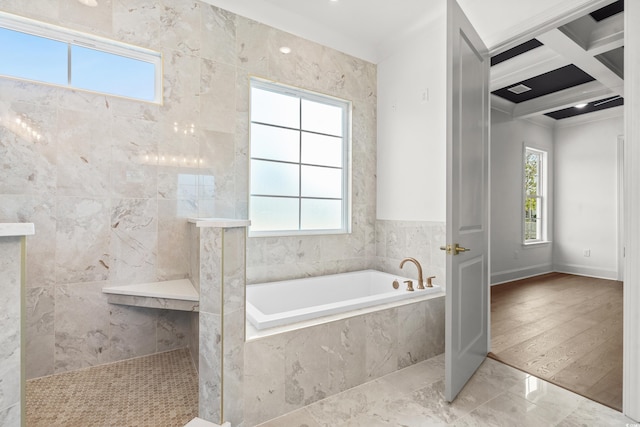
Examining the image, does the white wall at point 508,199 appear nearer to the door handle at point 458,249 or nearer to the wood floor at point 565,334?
the wood floor at point 565,334

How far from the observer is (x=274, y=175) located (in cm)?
293

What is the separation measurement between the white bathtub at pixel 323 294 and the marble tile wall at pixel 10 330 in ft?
3.41

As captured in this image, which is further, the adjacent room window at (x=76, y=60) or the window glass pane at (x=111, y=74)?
the window glass pane at (x=111, y=74)

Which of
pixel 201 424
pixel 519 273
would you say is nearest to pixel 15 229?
pixel 201 424

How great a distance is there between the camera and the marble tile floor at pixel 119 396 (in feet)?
5.37

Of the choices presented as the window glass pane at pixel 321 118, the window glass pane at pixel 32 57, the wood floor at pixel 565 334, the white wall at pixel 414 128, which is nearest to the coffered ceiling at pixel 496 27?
the white wall at pixel 414 128

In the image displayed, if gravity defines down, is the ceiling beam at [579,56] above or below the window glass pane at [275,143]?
above

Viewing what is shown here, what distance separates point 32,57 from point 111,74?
0.42 m

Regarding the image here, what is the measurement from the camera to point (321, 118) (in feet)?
10.5

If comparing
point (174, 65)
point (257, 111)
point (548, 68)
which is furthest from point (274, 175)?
point (548, 68)

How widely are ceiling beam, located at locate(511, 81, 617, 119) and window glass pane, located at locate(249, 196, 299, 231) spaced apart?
12.9 ft

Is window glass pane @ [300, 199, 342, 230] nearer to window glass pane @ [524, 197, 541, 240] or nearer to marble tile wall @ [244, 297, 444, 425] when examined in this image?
marble tile wall @ [244, 297, 444, 425]

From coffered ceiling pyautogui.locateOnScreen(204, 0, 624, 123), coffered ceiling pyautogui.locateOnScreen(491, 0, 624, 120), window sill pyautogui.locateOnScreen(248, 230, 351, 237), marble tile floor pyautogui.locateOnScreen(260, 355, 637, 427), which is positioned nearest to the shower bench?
window sill pyautogui.locateOnScreen(248, 230, 351, 237)

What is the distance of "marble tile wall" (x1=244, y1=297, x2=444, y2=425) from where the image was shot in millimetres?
1653
